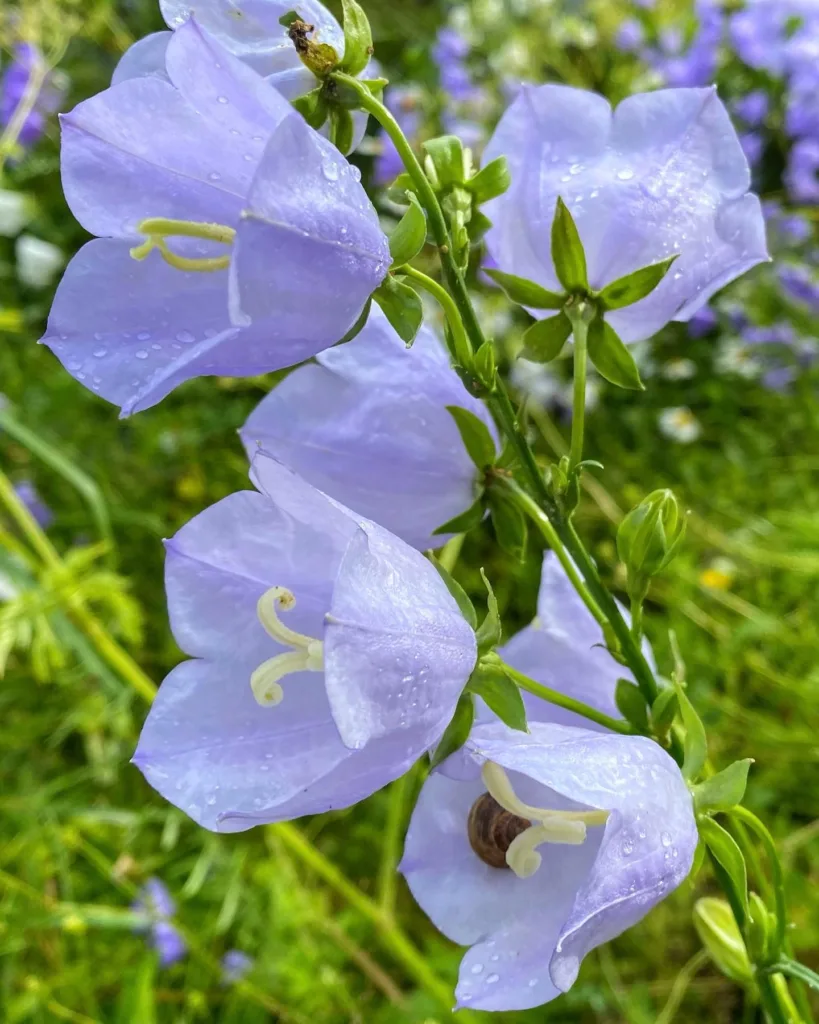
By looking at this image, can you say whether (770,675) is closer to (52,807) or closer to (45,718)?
(52,807)

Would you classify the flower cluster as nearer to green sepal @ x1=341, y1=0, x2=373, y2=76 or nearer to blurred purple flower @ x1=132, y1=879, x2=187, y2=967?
green sepal @ x1=341, y1=0, x2=373, y2=76

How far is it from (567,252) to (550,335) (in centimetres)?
5

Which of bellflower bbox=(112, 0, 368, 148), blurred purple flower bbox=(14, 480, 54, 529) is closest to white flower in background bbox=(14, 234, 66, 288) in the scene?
blurred purple flower bbox=(14, 480, 54, 529)

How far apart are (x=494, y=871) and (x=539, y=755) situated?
0.14 meters

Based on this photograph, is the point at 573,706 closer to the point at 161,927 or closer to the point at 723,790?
the point at 723,790

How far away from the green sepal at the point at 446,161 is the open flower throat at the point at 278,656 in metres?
0.25

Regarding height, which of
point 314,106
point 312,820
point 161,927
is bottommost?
point 312,820

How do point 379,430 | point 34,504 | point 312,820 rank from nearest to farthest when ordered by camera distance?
point 379,430, point 312,820, point 34,504

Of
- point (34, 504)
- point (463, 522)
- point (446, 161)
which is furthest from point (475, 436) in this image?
point (34, 504)

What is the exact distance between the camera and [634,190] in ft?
1.75

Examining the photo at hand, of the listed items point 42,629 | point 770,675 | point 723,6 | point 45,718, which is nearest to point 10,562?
point 42,629

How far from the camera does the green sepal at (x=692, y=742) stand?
0.49m

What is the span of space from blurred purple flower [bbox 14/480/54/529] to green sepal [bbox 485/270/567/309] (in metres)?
1.41

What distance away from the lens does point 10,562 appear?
111cm
